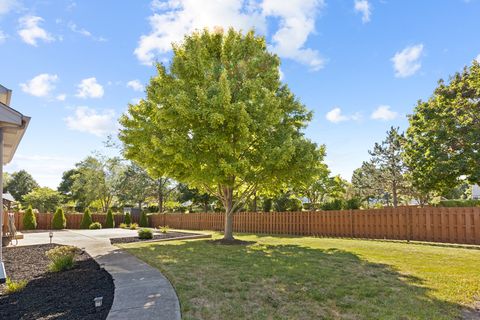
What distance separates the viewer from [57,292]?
548cm

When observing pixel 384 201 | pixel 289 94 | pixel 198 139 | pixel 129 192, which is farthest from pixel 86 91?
pixel 384 201

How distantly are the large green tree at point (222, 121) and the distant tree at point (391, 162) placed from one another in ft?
56.1

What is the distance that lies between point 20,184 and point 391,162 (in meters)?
59.0

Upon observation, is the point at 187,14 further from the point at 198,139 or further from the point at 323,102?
the point at 323,102

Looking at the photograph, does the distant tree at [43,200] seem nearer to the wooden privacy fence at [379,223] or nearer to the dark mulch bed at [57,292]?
the wooden privacy fence at [379,223]

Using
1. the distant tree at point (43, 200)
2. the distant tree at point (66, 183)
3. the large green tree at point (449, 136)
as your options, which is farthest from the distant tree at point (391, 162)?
the distant tree at point (66, 183)

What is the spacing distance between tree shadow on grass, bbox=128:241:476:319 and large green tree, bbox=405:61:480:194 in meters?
11.2

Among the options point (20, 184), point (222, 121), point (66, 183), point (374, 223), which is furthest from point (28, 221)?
point (20, 184)

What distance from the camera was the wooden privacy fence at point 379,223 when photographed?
12.3m

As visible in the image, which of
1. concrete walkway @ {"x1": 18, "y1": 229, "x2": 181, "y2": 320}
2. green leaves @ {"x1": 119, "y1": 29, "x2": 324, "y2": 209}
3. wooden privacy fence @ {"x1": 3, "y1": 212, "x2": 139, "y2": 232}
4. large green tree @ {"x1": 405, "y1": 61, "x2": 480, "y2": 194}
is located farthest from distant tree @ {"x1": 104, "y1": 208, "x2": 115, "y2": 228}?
large green tree @ {"x1": 405, "y1": 61, "x2": 480, "y2": 194}

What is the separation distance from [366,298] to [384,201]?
1763 inches

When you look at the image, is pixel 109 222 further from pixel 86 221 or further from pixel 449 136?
pixel 449 136

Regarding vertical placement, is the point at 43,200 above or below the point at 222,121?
below

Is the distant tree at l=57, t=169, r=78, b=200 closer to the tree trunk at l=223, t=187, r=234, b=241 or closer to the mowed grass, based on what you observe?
the tree trunk at l=223, t=187, r=234, b=241
